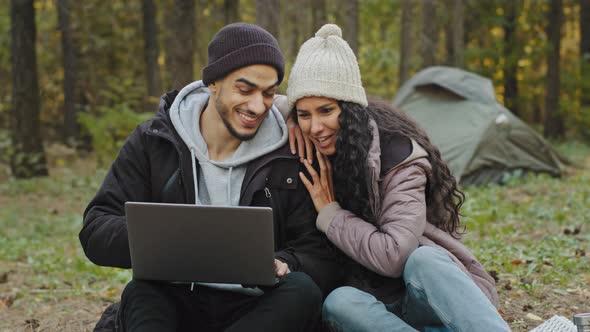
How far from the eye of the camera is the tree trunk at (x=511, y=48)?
1819 centimetres

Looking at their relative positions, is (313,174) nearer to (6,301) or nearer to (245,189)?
(245,189)

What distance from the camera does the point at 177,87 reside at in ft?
15.7

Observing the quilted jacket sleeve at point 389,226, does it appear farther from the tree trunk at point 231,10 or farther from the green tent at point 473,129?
the tree trunk at point 231,10

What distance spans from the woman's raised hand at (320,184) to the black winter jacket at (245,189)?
0.08 m

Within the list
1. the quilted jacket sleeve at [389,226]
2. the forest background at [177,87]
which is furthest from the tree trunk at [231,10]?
the quilted jacket sleeve at [389,226]

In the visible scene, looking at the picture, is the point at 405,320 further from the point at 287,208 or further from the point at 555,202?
the point at 555,202

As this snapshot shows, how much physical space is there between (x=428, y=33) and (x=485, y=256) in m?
9.95

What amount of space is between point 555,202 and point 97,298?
532cm

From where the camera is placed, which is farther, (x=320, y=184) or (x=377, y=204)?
(x=320, y=184)

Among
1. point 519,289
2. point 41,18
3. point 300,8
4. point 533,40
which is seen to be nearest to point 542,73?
point 533,40

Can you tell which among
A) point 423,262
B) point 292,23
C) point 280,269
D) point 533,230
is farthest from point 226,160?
point 292,23

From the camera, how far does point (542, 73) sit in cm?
2209

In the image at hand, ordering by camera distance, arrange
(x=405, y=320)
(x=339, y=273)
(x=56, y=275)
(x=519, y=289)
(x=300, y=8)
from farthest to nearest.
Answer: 1. (x=300, y=8)
2. (x=56, y=275)
3. (x=519, y=289)
4. (x=339, y=273)
5. (x=405, y=320)

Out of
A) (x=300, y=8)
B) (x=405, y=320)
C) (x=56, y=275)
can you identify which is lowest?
(x=56, y=275)
